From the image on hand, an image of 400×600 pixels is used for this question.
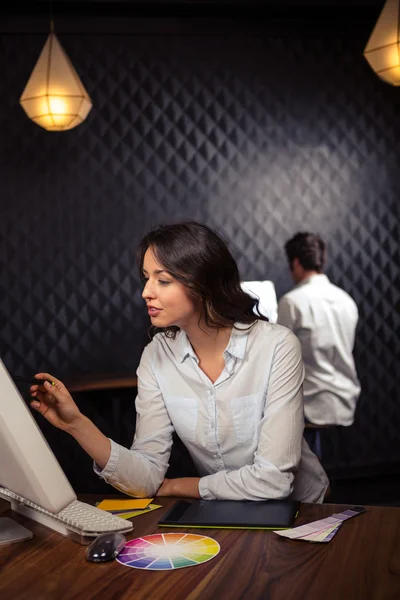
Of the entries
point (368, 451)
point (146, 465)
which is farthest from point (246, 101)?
point (146, 465)

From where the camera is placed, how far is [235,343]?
2305mm

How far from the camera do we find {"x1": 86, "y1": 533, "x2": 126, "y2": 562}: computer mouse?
1.54 m

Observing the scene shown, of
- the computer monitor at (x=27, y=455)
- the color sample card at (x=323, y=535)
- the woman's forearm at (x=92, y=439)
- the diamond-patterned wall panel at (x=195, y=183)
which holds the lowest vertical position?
the color sample card at (x=323, y=535)

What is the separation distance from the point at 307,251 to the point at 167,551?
314 cm

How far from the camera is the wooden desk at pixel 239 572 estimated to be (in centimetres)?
137

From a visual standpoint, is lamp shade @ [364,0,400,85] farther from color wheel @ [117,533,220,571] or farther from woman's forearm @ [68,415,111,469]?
color wheel @ [117,533,220,571]

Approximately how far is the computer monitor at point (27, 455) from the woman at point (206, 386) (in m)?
0.56

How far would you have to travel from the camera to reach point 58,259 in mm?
4871

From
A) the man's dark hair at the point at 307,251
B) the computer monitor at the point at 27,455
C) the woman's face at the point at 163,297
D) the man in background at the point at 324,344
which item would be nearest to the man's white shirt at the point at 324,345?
the man in background at the point at 324,344

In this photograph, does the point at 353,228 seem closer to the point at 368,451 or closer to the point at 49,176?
the point at 368,451

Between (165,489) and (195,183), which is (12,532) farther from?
(195,183)

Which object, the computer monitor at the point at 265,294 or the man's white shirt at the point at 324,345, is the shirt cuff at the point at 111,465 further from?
the computer monitor at the point at 265,294

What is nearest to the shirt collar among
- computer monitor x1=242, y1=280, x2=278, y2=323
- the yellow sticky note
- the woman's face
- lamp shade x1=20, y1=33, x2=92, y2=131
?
the woman's face

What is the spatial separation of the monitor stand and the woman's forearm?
0.31m
